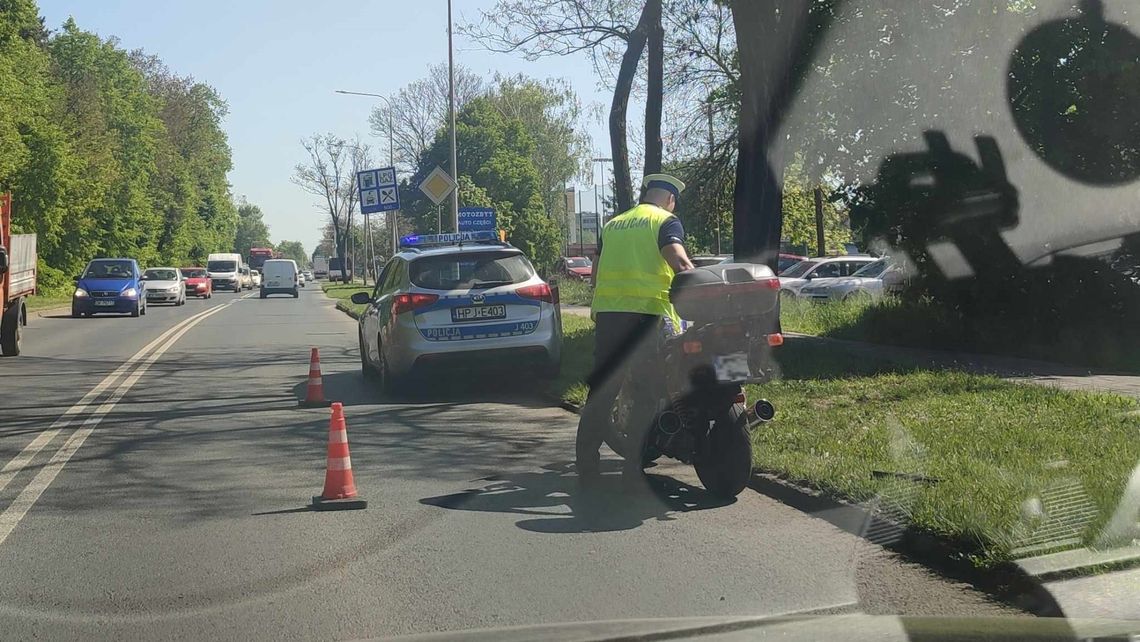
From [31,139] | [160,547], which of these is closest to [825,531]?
[160,547]

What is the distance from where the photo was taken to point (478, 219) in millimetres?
28703

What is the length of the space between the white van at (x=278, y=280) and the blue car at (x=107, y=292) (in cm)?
2283

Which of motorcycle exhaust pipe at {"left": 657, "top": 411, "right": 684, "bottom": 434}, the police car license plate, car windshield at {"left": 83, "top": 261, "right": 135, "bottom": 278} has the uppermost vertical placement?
car windshield at {"left": 83, "top": 261, "right": 135, "bottom": 278}

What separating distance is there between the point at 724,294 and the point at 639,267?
0.73m

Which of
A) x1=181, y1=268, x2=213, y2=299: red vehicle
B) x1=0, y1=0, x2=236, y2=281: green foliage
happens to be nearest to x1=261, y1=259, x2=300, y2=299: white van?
x1=181, y1=268, x2=213, y2=299: red vehicle

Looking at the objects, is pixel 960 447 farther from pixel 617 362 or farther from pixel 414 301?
pixel 414 301

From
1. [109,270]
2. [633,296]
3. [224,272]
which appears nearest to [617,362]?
[633,296]

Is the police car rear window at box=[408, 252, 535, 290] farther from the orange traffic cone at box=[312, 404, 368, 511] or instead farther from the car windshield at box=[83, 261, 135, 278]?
the car windshield at box=[83, 261, 135, 278]

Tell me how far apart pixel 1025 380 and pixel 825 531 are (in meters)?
6.15

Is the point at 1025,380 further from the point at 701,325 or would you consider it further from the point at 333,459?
the point at 333,459

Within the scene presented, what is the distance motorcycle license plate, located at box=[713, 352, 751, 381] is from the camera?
275 inches

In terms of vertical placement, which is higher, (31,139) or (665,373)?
(31,139)

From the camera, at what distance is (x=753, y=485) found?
306 inches

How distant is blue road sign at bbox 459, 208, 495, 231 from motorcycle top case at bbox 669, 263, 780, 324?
71.2 ft
